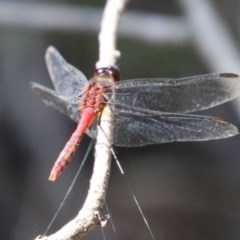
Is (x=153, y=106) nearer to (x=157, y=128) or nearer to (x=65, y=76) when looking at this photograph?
(x=157, y=128)

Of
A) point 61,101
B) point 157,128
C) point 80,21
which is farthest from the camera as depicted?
point 80,21

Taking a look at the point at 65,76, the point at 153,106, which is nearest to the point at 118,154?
the point at 65,76

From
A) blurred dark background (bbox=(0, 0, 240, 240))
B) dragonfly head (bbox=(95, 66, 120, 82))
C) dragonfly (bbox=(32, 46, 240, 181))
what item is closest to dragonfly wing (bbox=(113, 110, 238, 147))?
dragonfly (bbox=(32, 46, 240, 181))

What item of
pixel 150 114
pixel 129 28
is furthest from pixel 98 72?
pixel 129 28

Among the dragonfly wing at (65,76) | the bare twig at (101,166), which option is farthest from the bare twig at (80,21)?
the bare twig at (101,166)

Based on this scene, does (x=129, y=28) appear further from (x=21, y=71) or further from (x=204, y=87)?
(x=204, y=87)
